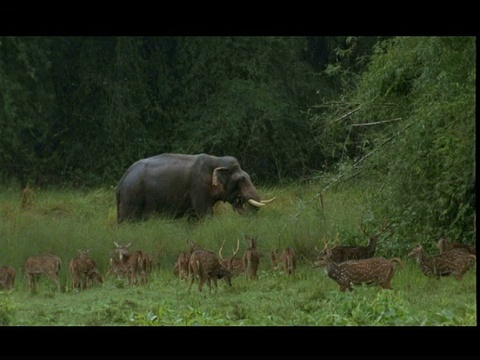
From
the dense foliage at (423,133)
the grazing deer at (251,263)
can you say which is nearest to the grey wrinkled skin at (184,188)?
the dense foliage at (423,133)

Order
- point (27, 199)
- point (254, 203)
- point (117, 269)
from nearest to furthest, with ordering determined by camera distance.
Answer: point (117, 269), point (254, 203), point (27, 199)

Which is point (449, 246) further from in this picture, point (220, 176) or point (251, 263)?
point (220, 176)

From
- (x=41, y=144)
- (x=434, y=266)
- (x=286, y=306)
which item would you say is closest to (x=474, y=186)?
(x=434, y=266)

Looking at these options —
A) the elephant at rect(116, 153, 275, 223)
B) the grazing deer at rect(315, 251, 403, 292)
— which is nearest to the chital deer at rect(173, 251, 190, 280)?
the grazing deer at rect(315, 251, 403, 292)

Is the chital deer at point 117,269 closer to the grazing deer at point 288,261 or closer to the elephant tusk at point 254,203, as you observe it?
the grazing deer at point 288,261

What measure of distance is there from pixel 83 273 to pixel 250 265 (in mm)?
1593

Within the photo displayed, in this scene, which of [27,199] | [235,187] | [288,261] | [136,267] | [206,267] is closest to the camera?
[206,267]

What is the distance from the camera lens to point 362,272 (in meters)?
10.8

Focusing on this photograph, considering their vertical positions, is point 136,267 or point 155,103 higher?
point 136,267

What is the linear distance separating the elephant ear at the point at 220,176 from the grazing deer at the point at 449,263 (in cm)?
641

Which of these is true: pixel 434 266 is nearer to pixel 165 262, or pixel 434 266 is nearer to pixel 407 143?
pixel 407 143

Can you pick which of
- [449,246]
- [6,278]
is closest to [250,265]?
[449,246]

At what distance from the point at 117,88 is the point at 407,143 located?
1427 centimetres

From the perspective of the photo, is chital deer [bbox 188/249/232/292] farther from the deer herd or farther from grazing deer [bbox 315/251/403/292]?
grazing deer [bbox 315/251/403/292]
